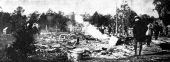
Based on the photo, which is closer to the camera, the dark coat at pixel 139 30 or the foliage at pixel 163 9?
the dark coat at pixel 139 30

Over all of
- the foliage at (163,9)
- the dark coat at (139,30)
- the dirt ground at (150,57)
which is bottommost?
the dirt ground at (150,57)

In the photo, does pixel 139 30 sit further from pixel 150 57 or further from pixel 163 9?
pixel 163 9

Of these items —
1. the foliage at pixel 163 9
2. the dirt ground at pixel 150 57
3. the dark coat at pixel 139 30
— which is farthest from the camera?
the foliage at pixel 163 9

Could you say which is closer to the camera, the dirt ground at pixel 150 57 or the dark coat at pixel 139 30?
the dirt ground at pixel 150 57

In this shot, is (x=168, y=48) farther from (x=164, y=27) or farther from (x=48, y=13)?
(x=48, y=13)

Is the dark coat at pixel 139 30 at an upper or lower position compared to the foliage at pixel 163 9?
lower

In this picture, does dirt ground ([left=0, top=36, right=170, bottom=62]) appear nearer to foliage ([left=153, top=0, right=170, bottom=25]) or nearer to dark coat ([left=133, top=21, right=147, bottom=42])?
dark coat ([left=133, top=21, right=147, bottom=42])

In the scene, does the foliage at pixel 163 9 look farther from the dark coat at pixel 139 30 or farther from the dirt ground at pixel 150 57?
the dark coat at pixel 139 30

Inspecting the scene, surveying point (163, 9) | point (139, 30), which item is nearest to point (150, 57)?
point (139, 30)

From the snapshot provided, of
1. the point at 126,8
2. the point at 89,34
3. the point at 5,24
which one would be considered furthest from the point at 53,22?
the point at 89,34

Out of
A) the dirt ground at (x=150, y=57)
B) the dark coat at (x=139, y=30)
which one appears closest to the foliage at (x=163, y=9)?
the dirt ground at (x=150, y=57)

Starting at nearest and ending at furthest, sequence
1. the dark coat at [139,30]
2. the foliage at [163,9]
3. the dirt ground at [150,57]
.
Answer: the dirt ground at [150,57] → the dark coat at [139,30] → the foliage at [163,9]

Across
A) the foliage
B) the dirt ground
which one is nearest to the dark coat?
the dirt ground
